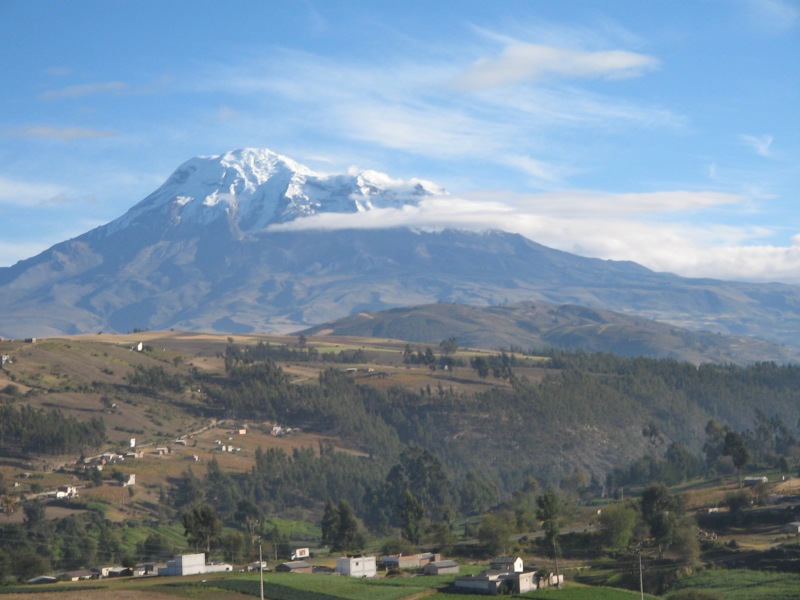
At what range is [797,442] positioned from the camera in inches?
7869

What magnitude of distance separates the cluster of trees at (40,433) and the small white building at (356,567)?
80354 mm

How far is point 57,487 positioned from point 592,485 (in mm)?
78387

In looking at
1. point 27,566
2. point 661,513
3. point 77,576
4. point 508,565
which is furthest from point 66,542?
point 661,513

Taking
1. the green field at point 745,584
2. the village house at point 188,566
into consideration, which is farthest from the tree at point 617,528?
the village house at point 188,566

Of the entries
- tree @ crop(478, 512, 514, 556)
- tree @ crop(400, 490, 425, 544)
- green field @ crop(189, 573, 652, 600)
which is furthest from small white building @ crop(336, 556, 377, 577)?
tree @ crop(400, 490, 425, 544)

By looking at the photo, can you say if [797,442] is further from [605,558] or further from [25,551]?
[25,551]

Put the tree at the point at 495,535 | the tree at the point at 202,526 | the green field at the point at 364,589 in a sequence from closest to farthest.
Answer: the green field at the point at 364,589 → the tree at the point at 495,535 → the tree at the point at 202,526

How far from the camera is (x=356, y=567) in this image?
107m

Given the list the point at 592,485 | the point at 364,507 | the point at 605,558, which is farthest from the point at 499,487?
the point at 605,558

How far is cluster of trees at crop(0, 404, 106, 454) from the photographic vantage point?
176 meters

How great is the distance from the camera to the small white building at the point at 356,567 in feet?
351

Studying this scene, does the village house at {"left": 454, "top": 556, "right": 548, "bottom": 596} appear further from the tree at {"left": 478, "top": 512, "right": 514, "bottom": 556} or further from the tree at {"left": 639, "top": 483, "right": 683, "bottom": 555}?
the tree at {"left": 478, "top": 512, "right": 514, "bottom": 556}

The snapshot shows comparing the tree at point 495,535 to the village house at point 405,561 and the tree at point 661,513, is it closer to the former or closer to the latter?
the village house at point 405,561

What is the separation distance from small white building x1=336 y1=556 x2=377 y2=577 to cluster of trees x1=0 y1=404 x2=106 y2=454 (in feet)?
264
